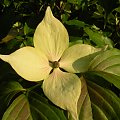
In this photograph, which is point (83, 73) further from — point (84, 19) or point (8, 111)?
point (84, 19)

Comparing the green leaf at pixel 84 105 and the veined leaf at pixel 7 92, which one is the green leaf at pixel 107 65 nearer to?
the green leaf at pixel 84 105

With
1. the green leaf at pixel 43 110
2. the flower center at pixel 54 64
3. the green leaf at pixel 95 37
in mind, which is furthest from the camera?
the green leaf at pixel 95 37

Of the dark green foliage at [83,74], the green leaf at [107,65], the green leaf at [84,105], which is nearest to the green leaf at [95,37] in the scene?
the dark green foliage at [83,74]

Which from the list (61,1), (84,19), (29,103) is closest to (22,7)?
(61,1)

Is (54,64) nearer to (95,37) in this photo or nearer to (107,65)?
(107,65)

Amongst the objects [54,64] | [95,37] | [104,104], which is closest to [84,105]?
[104,104]

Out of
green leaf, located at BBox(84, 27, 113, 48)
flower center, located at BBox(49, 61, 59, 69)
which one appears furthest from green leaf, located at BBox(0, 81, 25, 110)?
green leaf, located at BBox(84, 27, 113, 48)

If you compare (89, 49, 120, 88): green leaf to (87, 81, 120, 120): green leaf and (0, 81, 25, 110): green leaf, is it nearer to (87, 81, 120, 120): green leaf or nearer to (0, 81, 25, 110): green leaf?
(87, 81, 120, 120): green leaf
